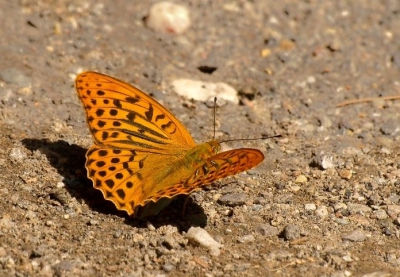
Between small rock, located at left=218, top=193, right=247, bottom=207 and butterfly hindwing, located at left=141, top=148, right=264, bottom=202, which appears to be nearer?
butterfly hindwing, located at left=141, top=148, right=264, bottom=202

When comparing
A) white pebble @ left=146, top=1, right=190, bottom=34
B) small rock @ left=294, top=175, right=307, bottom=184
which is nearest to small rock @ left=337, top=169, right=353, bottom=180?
small rock @ left=294, top=175, right=307, bottom=184

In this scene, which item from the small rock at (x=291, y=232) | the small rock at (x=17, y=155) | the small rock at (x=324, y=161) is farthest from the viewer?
the small rock at (x=324, y=161)

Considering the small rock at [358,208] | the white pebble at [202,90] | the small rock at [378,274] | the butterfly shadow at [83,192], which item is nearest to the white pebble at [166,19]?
the white pebble at [202,90]

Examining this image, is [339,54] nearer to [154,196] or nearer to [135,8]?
[135,8]

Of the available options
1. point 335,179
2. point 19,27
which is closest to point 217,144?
point 335,179

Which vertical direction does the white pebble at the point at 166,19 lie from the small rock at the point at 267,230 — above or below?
above

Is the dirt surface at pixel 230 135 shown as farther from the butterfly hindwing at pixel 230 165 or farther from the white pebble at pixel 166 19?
the butterfly hindwing at pixel 230 165

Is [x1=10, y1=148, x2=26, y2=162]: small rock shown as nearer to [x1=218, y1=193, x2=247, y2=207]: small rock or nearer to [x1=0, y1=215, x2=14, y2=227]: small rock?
[x1=0, y1=215, x2=14, y2=227]: small rock

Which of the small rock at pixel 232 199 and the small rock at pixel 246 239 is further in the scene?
the small rock at pixel 232 199
